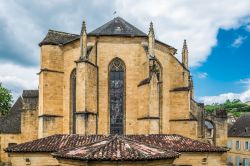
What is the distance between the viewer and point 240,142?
4666 centimetres

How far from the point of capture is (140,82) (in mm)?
24828

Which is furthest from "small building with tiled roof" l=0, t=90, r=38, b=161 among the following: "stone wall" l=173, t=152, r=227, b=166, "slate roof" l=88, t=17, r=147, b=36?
"stone wall" l=173, t=152, r=227, b=166

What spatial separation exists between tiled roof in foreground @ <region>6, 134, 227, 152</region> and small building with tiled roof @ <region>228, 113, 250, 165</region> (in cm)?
2564

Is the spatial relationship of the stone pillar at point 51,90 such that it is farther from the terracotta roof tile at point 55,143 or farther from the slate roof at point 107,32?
the terracotta roof tile at point 55,143

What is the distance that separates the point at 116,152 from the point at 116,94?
42.9 feet

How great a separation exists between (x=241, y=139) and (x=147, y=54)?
28358 mm

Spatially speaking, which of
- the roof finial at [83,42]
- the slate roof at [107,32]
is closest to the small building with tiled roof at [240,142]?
the slate roof at [107,32]

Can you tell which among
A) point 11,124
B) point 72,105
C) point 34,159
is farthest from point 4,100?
point 34,159

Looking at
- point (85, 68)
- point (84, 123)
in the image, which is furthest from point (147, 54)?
point (84, 123)

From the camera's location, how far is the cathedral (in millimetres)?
20984

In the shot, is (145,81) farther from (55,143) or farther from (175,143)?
(55,143)

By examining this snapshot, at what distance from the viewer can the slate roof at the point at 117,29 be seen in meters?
26.1

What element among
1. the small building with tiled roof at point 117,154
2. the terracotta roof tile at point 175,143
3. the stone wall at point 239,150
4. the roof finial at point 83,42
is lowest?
the stone wall at point 239,150

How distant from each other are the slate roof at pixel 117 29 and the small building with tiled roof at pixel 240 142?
26.1 metres
